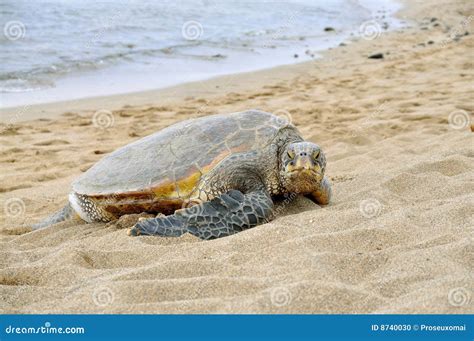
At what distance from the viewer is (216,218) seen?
129 inches

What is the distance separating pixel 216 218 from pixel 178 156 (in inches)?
26.2

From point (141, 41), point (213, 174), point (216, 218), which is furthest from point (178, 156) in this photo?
point (141, 41)

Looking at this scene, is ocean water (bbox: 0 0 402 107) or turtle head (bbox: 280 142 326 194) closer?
turtle head (bbox: 280 142 326 194)

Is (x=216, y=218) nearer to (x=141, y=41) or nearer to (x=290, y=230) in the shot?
(x=290, y=230)

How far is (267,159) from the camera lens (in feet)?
12.3

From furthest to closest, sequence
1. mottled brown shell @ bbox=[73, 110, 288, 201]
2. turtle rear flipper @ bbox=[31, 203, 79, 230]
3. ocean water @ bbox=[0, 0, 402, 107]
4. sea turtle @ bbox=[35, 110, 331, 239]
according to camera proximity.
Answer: ocean water @ bbox=[0, 0, 402, 107], turtle rear flipper @ bbox=[31, 203, 79, 230], mottled brown shell @ bbox=[73, 110, 288, 201], sea turtle @ bbox=[35, 110, 331, 239]

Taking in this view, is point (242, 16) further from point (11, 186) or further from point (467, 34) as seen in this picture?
point (11, 186)

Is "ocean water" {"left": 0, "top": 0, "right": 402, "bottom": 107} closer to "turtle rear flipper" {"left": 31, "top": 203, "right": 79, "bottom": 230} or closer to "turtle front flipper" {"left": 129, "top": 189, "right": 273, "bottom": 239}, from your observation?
"turtle rear flipper" {"left": 31, "top": 203, "right": 79, "bottom": 230}

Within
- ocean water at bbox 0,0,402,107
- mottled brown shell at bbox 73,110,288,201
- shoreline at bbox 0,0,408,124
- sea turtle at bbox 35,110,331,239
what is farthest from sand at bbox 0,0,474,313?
ocean water at bbox 0,0,402,107

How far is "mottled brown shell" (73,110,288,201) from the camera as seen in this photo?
3668 mm

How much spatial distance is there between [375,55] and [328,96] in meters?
4.26

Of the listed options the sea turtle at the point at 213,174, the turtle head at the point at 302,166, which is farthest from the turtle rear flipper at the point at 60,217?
the turtle head at the point at 302,166

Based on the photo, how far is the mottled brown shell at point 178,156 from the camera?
3.67 metres

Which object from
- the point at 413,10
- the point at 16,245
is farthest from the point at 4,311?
the point at 413,10
